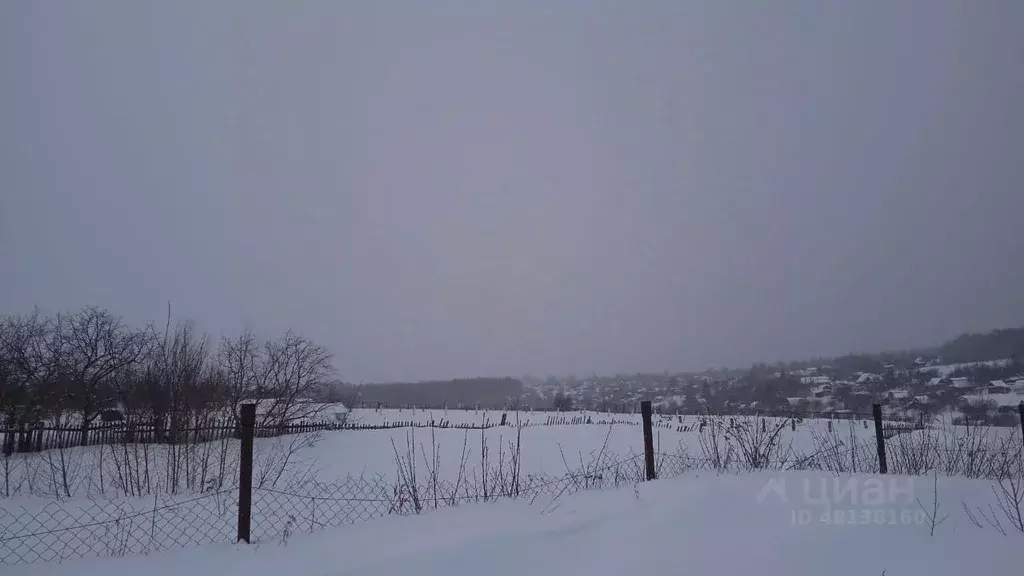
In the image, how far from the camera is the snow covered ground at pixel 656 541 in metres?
3.58

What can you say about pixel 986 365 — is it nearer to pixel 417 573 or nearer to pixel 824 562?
pixel 824 562

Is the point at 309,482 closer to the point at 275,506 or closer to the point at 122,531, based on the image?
the point at 275,506

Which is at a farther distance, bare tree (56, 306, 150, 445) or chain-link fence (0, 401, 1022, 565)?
bare tree (56, 306, 150, 445)

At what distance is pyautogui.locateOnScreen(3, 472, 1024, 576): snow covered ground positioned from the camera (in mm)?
3576

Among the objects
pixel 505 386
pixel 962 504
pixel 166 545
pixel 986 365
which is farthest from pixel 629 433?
pixel 505 386

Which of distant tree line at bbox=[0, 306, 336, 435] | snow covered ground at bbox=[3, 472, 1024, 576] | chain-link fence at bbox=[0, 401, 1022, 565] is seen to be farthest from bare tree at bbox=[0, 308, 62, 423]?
snow covered ground at bbox=[3, 472, 1024, 576]

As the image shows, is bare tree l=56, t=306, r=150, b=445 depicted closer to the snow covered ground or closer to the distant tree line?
the distant tree line

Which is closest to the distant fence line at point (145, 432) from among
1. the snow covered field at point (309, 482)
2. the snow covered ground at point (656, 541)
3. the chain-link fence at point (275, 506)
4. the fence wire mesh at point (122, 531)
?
the snow covered field at point (309, 482)

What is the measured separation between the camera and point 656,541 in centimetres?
411

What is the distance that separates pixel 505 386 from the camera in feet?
284

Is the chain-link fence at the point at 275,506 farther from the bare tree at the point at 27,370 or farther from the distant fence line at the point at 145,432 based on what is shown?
the bare tree at the point at 27,370

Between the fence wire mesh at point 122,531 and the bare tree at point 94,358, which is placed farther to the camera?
the bare tree at point 94,358

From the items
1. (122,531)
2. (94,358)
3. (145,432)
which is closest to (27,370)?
(94,358)

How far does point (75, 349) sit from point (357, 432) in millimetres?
11366
